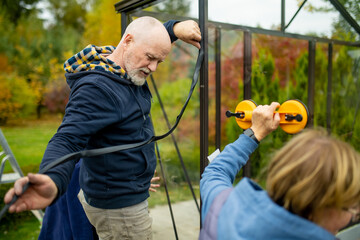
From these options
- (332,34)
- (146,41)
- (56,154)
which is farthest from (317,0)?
(56,154)

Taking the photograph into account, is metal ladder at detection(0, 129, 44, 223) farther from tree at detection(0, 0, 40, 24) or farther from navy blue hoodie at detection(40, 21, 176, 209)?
tree at detection(0, 0, 40, 24)

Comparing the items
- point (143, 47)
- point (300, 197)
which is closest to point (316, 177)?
point (300, 197)

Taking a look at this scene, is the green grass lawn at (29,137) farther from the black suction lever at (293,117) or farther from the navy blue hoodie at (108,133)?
the black suction lever at (293,117)

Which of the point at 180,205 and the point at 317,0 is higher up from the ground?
the point at 317,0

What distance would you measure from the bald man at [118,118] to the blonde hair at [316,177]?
691 mm

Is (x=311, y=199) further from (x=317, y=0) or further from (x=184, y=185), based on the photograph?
(x=184, y=185)

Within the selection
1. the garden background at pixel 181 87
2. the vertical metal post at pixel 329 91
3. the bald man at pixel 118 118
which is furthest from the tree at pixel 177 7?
the bald man at pixel 118 118

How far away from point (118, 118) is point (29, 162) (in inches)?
173

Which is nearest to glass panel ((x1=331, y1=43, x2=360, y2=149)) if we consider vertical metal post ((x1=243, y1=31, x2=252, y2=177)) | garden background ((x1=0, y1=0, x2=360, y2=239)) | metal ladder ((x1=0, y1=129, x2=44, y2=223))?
garden background ((x1=0, y1=0, x2=360, y2=239))

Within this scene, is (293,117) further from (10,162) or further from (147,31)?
(10,162)

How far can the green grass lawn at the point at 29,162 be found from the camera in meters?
3.43

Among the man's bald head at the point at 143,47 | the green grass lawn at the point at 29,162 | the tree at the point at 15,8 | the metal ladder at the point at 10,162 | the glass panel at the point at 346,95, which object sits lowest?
the green grass lawn at the point at 29,162

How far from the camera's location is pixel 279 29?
8.93ft

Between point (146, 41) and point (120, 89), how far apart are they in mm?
228
